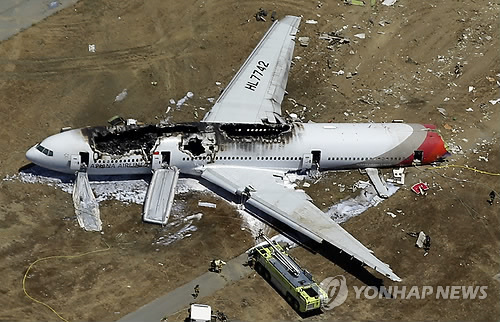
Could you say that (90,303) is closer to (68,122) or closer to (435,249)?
(68,122)

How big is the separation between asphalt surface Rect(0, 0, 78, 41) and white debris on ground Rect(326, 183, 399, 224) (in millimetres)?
35718

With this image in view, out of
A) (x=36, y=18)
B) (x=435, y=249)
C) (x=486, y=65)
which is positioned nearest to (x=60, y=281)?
(x=435, y=249)

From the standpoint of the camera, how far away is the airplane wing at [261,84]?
5750 cm

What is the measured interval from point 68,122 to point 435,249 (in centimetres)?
3148

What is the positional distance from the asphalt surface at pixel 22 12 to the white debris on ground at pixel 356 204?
117ft

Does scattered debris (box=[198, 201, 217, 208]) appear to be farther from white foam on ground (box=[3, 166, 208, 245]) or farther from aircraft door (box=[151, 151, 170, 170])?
aircraft door (box=[151, 151, 170, 170])

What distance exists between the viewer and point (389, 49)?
67.5 metres

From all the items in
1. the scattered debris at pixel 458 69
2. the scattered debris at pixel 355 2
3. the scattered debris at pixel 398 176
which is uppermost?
the scattered debris at pixel 355 2

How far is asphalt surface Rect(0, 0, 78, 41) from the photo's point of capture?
67537mm

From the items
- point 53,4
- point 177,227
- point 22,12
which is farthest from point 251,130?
point 22,12

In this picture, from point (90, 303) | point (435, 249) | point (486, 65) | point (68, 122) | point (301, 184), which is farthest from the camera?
point (486, 65)

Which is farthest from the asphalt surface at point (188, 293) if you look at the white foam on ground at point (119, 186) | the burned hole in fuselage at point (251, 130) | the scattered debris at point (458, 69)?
the scattered debris at point (458, 69)

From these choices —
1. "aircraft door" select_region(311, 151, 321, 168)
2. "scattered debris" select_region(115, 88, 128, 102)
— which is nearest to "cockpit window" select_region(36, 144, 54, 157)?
"scattered debris" select_region(115, 88, 128, 102)

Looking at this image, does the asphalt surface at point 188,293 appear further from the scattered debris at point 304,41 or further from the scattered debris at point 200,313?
the scattered debris at point 304,41
